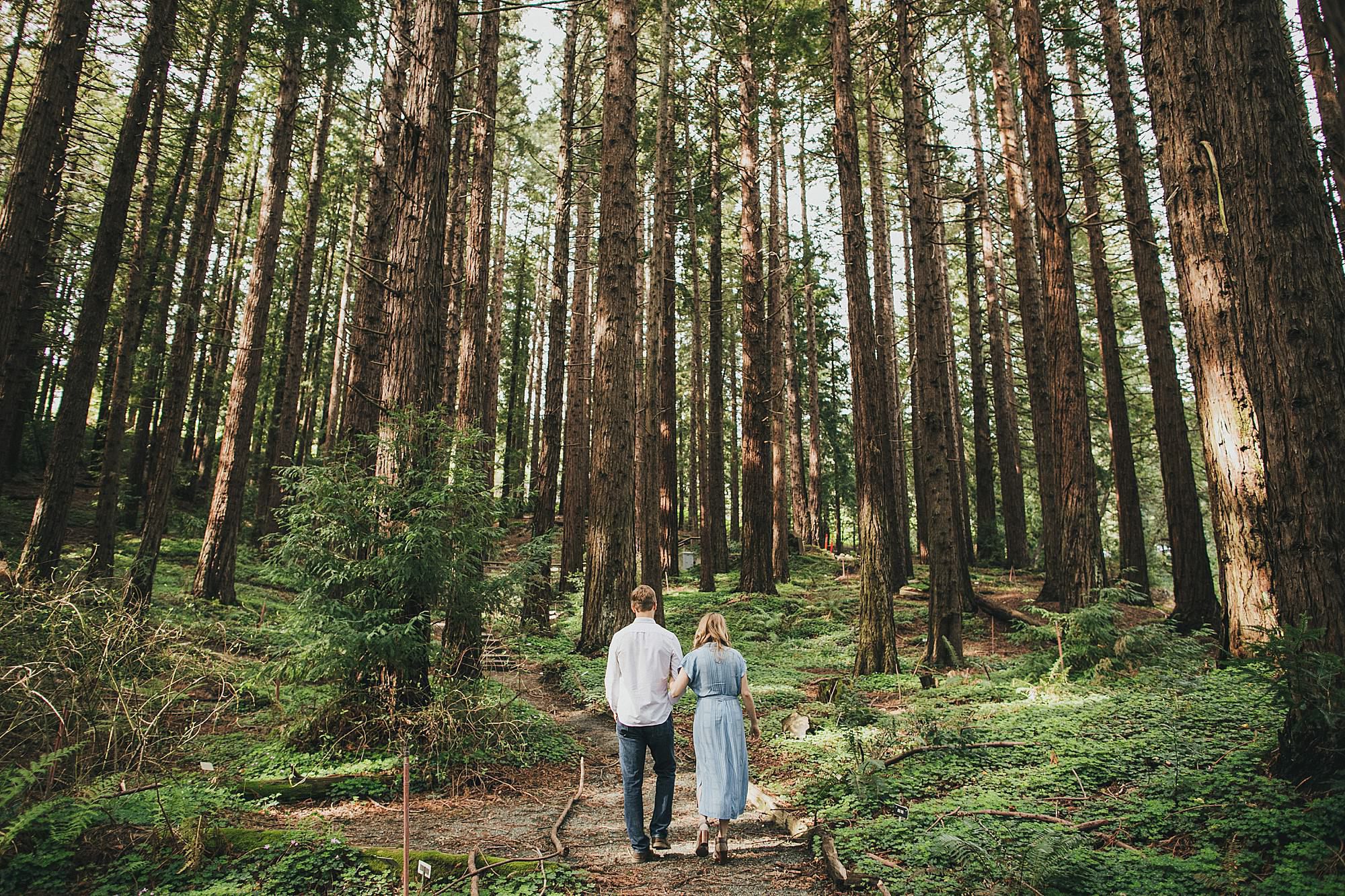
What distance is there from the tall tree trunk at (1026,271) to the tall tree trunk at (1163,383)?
188 centimetres

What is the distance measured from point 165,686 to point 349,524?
191 centimetres

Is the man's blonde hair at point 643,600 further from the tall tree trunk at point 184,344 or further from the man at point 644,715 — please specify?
the tall tree trunk at point 184,344

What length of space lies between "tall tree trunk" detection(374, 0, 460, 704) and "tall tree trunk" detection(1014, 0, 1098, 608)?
29.1ft

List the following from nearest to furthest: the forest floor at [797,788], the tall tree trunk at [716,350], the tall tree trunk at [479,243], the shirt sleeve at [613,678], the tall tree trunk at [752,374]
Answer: the forest floor at [797,788], the shirt sleeve at [613,678], the tall tree trunk at [479,243], the tall tree trunk at [752,374], the tall tree trunk at [716,350]

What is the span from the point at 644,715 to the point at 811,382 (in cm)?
2099

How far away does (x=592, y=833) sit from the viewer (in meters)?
5.09

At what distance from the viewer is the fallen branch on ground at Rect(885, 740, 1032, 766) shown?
5.55 meters

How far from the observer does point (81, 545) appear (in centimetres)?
1428

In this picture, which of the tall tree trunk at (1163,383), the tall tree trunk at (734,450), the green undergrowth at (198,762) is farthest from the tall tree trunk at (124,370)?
the tall tree trunk at (734,450)

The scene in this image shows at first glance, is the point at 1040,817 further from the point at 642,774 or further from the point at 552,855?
the point at 552,855

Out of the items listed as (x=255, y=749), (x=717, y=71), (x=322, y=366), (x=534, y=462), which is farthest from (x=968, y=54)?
(x=322, y=366)

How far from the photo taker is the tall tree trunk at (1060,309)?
1000cm

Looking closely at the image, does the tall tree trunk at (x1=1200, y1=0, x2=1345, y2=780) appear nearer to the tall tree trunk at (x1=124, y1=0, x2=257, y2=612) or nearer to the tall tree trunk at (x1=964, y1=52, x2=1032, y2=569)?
the tall tree trunk at (x1=124, y1=0, x2=257, y2=612)

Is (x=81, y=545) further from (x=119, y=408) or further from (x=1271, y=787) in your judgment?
(x=1271, y=787)
